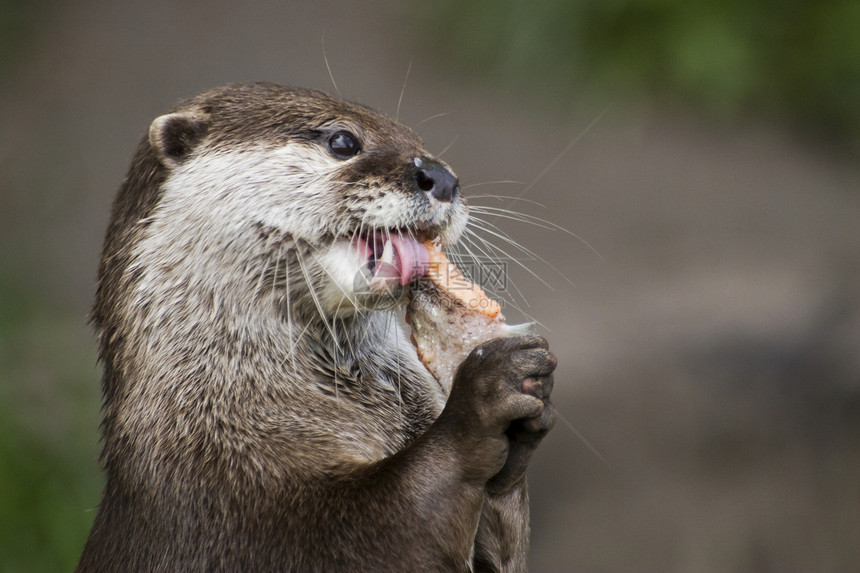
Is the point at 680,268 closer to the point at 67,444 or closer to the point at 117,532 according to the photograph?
the point at 67,444

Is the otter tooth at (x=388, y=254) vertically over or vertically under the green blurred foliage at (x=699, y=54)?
under

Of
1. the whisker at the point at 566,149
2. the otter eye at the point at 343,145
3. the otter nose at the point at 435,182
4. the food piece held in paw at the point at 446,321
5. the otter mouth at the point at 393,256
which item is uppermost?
the otter nose at the point at 435,182

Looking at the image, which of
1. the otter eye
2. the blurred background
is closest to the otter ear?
the otter eye

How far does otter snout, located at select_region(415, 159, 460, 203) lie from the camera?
83.2 inches

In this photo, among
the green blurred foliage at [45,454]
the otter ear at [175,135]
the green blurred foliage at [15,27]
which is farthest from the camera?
the green blurred foliage at [15,27]

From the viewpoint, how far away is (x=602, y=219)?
19.1ft

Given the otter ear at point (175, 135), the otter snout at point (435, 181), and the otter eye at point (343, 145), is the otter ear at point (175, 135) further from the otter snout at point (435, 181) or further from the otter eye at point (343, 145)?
the otter snout at point (435, 181)

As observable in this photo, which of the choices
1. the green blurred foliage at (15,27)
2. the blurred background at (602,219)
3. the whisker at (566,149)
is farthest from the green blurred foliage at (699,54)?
the green blurred foliage at (15,27)

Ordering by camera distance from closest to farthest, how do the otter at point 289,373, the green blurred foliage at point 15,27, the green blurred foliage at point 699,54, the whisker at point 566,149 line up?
the otter at point 289,373
the whisker at point 566,149
the green blurred foliage at point 699,54
the green blurred foliage at point 15,27

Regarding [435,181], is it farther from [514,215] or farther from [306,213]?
[514,215]

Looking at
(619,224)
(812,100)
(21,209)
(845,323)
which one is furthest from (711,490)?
(21,209)

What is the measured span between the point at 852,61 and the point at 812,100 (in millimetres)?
297

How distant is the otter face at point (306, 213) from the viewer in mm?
2088

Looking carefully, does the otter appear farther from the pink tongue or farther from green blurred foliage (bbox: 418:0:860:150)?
green blurred foliage (bbox: 418:0:860:150)
